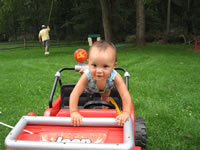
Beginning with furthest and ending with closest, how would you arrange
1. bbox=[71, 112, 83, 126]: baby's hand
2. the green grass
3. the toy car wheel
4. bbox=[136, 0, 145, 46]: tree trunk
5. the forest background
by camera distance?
the forest background, bbox=[136, 0, 145, 46]: tree trunk, the green grass, the toy car wheel, bbox=[71, 112, 83, 126]: baby's hand

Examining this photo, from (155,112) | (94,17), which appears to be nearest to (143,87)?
(155,112)

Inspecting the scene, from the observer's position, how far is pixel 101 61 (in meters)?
1.79

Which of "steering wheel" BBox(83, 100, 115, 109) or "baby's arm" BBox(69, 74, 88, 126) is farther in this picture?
"steering wheel" BBox(83, 100, 115, 109)

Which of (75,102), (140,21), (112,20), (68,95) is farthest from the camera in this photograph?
(112,20)

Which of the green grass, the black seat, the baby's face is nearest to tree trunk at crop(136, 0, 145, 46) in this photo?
the green grass

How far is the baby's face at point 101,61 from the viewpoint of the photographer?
5.87 ft

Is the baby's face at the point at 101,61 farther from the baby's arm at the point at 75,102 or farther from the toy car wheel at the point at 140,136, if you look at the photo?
the toy car wheel at the point at 140,136

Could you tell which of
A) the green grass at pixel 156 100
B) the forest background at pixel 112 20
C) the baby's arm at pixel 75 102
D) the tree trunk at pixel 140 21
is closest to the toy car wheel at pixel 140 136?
the green grass at pixel 156 100

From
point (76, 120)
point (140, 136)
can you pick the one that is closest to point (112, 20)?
point (140, 136)

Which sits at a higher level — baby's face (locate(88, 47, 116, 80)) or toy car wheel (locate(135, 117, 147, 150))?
baby's face (locate(88, 47, 116, 80))

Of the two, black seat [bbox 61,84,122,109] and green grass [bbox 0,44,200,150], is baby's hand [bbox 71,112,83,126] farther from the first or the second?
green grass [bbox 0,44,200,150]

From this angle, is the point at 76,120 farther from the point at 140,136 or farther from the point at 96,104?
the point at 140,136

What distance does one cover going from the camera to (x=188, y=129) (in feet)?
9.58

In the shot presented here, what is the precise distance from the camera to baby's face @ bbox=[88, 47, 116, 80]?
1.79 meters
